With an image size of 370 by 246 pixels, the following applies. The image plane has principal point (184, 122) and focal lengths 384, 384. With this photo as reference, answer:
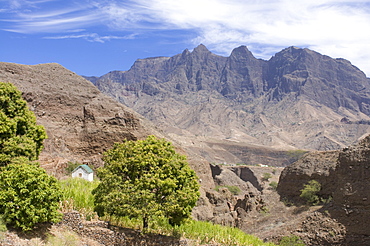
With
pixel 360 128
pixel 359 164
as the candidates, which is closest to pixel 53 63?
pixel 359 164

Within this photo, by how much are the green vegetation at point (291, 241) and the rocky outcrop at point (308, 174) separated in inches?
178

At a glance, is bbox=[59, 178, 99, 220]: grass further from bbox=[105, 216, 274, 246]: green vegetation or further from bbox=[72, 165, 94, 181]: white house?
bbox=[72, 165, 94, 181]: white house

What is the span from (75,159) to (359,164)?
17.2m

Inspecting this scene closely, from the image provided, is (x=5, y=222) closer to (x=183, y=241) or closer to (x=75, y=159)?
(x=183, y=241)

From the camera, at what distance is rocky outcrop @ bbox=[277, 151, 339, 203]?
23859 millimetres

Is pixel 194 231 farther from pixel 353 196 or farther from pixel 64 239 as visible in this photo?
pixel 353 196

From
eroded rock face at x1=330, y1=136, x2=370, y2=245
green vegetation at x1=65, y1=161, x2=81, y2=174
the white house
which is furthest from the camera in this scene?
green vegetation at x1=65, y1=161, x2=81, y2=174

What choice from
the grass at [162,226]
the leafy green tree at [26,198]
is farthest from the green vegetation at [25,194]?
the grass at [162,226]

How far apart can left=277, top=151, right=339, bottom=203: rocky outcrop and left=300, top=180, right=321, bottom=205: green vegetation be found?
16.6 inches

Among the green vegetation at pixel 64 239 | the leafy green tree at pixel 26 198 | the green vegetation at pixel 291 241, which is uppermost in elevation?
the leafy green tree at pixel 26 198

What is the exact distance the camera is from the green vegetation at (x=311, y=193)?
22.2 metres

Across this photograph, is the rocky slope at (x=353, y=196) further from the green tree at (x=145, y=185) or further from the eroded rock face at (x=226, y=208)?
the green tree at (x=145, y=185)

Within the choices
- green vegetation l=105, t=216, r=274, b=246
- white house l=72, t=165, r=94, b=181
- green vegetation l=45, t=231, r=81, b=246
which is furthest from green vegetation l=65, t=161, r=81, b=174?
green vegetation l=45, t=231, r=81, b=246

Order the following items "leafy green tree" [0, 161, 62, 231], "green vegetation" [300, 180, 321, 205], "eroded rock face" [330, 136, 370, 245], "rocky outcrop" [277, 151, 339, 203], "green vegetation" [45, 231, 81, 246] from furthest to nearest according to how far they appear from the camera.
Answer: "rocky outcrop" [277, 151, 339, 203]
"green vegetation" [300, 180, 321, 205]
"eroded rock face" [330, 136, 370, 245]
"green vegetation" [45, 231, 81, 246]
"leafy green tree" [0, 161, 62, 231]
